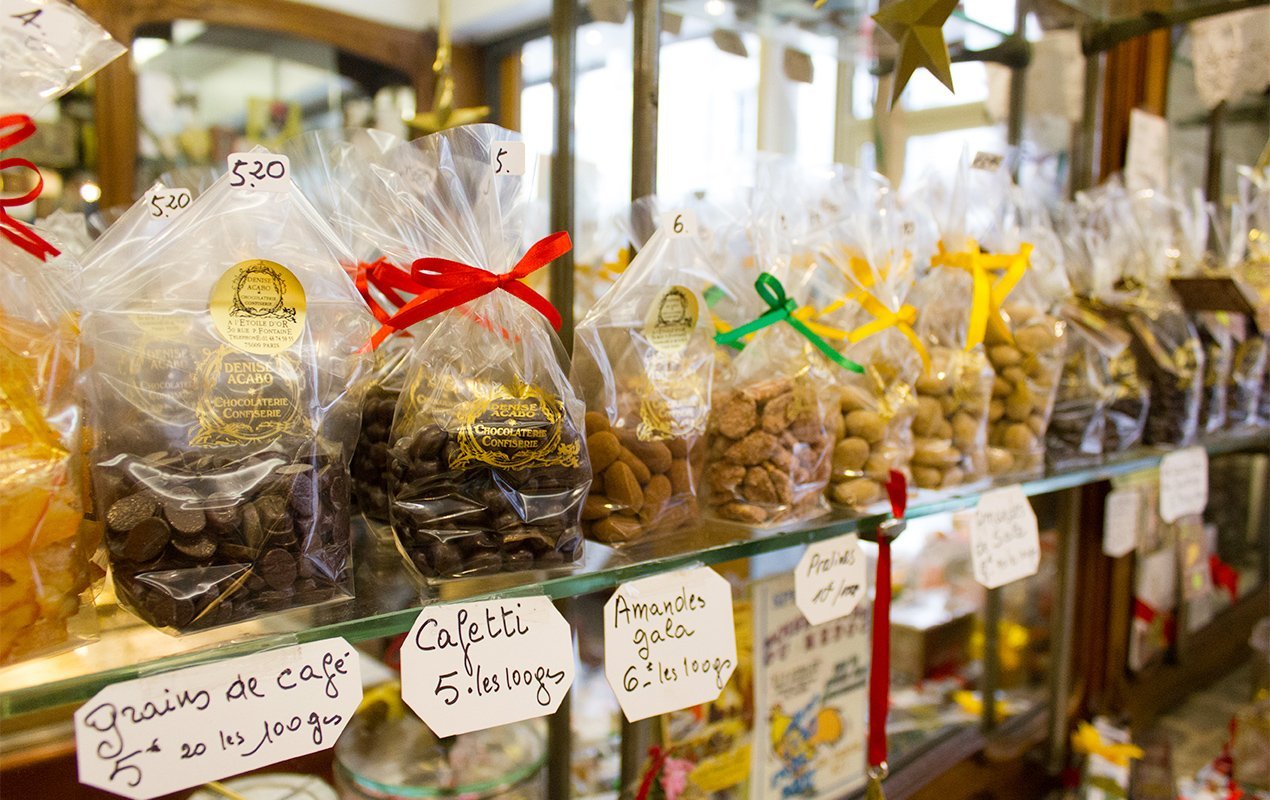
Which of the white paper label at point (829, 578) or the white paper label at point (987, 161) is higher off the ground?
the white paper label at point (987, 161)

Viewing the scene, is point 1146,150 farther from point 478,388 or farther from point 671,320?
point 478,388

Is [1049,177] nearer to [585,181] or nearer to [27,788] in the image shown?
[585,181]

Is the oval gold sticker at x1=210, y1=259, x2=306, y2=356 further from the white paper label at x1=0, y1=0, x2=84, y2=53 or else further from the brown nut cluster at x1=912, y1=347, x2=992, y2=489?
the brown nut cluster at x1=912, y1=347, x2=992, y2=489

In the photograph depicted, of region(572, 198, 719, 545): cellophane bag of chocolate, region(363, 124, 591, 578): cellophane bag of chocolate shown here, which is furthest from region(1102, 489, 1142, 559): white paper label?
region(363, 124, 591, 578): cellophane bag of chocolate

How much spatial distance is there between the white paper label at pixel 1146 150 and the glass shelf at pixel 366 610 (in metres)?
1.09

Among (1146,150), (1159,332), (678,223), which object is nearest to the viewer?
(678,223)

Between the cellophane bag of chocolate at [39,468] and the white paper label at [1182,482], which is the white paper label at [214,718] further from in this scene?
the white paper label at [1182,482]

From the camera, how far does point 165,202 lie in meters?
0.64

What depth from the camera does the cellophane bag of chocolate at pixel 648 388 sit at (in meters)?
0.76

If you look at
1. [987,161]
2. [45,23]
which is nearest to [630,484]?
[45,23]

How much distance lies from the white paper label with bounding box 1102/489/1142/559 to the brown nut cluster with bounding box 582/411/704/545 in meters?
1.01

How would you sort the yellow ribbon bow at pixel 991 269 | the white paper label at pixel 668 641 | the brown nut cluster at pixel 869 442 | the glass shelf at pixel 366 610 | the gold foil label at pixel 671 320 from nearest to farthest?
the glass shelf at pixel 366 610 → the white paper label at pixel 668 641 → the gold foil label at pixel 671 320 → the brown nut cluster at pixel 869 442 → the yellow ribbon bow at pixel 991 269

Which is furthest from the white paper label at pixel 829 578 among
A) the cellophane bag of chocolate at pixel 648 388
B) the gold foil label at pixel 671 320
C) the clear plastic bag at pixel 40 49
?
the clear plastic bag at pixel 40 49

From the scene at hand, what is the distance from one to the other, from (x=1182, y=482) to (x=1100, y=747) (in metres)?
0.51
